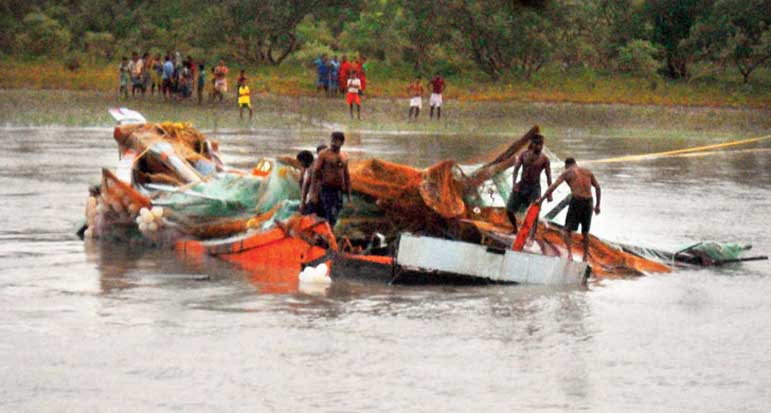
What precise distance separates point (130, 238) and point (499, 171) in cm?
438

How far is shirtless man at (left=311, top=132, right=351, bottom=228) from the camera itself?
1697 cm

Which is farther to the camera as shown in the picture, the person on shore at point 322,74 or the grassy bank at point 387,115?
the person on shore at point 322,74

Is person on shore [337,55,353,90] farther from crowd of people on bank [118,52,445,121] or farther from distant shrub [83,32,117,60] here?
distant shrub [83,32,117,60]

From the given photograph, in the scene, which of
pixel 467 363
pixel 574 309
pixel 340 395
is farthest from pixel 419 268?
pixel 340 395

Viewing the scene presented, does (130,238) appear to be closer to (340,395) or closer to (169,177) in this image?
(169,177)

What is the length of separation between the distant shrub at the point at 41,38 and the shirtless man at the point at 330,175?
153ft

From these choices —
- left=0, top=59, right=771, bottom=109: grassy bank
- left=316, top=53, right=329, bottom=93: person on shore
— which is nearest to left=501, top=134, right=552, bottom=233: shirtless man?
left=316, top=53, right=329, bottom=93: person on shore

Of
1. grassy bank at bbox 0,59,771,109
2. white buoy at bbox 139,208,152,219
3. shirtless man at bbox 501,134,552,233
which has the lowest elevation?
grassy bank at bbox 0,59,771,109

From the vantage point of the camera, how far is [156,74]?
176ft

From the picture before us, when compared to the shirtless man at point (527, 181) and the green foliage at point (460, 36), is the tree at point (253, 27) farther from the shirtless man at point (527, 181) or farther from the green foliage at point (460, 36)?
the shirtless man at point (527, 181)

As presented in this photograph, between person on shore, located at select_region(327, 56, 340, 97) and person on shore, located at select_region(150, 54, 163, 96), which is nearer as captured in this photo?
person on shore, located at select_region(150, 54, 163, 96)

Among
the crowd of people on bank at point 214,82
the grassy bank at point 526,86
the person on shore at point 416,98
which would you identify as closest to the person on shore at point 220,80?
the crowd of people on bank at point 214,82

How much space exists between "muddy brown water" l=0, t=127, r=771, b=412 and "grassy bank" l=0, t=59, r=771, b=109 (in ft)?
107

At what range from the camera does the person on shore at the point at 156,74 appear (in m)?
50.5
